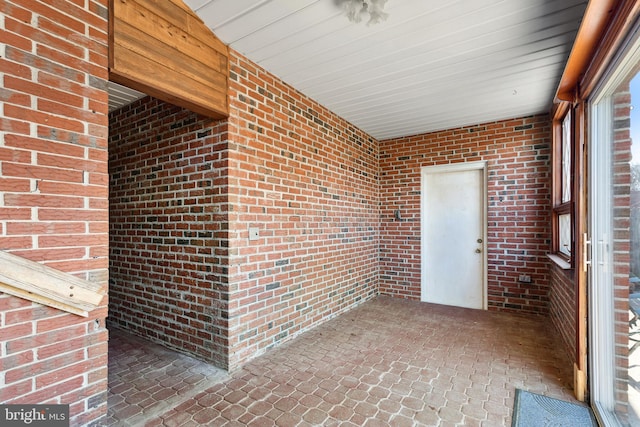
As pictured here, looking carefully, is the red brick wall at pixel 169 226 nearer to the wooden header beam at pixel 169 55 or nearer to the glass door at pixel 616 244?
the wooden header beam at pixel 169 55

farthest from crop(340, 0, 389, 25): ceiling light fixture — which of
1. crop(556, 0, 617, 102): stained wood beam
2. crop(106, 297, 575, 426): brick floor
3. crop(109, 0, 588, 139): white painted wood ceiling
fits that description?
crop(106, 297, 575, 426): brick floor

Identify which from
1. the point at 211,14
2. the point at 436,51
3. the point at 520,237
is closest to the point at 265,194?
the point at 211,14

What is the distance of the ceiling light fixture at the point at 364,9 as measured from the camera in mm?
1816

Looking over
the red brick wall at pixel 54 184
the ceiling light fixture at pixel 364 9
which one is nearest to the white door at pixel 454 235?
the ceiling light fixture at pixel 364 9

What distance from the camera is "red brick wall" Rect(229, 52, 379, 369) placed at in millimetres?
2592

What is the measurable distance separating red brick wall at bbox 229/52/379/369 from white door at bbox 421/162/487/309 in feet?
3.75

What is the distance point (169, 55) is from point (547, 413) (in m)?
3.58

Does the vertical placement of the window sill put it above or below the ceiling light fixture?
below

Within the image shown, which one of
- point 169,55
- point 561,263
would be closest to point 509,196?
point 561,263

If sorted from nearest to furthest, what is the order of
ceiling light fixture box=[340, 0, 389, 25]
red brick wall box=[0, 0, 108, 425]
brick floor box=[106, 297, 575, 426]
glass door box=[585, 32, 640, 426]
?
red brick wall box=[0, 0, 108, 425], glass door box=[585, 32, 640, 426], ceiling light fixture box=[340, 0, 389, 25], brick floor box=[106, 297, 575, 426]

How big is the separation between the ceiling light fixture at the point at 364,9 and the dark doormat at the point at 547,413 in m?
2.72

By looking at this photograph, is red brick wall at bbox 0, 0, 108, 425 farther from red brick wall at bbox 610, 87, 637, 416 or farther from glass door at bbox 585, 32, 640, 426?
red brick wall at bbox 610, 87, 637, 416

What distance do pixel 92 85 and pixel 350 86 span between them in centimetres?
231

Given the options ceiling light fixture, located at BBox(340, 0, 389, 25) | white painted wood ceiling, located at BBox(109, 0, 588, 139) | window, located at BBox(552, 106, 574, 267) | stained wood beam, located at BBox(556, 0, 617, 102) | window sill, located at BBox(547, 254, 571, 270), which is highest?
white painted wood ceiling, located at BBox(109, 0, 588, 139)
